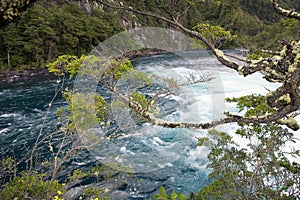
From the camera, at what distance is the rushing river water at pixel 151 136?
7297 mm

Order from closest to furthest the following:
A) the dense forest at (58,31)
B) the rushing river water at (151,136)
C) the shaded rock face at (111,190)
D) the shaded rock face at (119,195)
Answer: the shaded rock face at (111,190) → the shaded rock face at (119,195) → the rushing river water at (151,136) → the dense forest at (58,31)

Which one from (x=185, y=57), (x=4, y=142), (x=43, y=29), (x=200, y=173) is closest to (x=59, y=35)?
(x=43, y=29)

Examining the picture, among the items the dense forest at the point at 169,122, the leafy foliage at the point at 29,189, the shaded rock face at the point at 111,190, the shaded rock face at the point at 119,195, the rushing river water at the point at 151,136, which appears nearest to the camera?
the dense forest at the point at 169,122

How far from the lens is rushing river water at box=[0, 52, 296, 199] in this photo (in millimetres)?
7297

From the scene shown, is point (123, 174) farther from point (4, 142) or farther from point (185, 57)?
point (185, 57)

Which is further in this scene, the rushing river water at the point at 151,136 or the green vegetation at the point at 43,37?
the green vegetation at the point at 43,37

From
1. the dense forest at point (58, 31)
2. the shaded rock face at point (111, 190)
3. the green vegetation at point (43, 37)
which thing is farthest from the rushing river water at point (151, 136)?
the green vegetation at point (43, 37)

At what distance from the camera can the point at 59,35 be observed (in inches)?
1005

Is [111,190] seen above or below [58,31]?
below

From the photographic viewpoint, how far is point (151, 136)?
386 inches

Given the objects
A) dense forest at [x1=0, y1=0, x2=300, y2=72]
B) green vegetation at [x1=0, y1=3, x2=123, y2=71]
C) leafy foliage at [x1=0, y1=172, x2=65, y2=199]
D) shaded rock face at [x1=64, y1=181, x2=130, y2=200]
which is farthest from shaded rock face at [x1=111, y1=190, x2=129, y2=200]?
green vegetation at [x1=0, y1=3, x2=123, y2=71]

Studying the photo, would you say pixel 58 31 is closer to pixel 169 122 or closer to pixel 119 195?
pixel 119 195

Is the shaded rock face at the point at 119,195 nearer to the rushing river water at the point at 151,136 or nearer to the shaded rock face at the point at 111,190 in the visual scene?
the shaded rock face at the point at 111,190

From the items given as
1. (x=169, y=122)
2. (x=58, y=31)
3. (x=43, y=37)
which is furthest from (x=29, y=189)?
(x=58, y=31)
